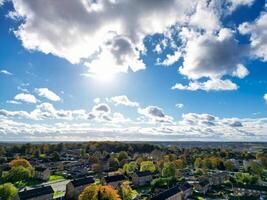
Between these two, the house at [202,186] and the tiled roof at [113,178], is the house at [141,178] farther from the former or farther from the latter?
the house at [202,186]

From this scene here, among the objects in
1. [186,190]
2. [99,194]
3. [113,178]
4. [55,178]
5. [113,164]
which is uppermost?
[113,164]

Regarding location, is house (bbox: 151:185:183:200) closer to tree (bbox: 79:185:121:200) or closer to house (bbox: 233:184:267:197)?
tree (bbox: 79:185:121:200)

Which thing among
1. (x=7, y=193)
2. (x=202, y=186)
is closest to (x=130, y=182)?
(x=202, y=186)

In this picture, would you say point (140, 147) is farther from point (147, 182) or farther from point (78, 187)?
point (78, 187)

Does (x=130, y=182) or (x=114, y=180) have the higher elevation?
(x=114, y=180)

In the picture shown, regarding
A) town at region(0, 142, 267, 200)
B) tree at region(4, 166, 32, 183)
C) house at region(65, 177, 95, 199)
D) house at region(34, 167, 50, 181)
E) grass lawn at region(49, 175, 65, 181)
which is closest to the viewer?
town at region(0, 142, 267, 200)

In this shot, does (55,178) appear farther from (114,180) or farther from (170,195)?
(170,195)

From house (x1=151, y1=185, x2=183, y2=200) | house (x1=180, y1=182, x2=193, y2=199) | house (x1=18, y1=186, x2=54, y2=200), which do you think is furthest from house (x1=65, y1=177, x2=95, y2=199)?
house (x1=180, y1=182, x2=193, y2=199)
